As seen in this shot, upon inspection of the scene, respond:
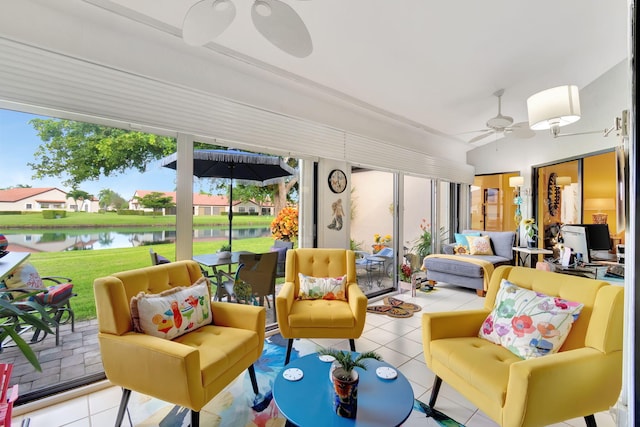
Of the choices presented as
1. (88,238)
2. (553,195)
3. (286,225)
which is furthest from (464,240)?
(88,238)

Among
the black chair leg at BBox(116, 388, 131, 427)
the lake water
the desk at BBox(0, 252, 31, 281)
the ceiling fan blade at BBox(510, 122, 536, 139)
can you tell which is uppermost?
the ceiling fan blade at BBox(510, 122, 536, 139)

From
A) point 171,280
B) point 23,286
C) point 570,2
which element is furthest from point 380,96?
point 23,286

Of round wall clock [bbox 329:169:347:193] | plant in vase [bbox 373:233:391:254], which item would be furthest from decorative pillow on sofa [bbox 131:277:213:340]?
plant in vase [bbox 373:233:391:254]

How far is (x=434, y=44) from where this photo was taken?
2.71 metres

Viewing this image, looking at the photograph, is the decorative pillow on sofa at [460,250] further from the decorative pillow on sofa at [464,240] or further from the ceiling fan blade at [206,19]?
the ceiling fan blade at [206,19]

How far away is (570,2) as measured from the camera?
237 cm

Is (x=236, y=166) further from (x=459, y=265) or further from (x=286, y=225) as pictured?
(x=459, y=265)

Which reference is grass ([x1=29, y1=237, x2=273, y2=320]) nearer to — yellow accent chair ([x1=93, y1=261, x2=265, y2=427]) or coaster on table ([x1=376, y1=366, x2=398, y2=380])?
yellow accent chair ([x1=93, y1=261, x2=265, y2=427])

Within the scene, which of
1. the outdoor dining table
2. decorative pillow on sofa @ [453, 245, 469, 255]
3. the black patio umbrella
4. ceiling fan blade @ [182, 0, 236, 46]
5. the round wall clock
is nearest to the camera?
ceiling fan blade @ [182, 0, 236, 46]

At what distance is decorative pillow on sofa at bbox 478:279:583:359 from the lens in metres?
1.59

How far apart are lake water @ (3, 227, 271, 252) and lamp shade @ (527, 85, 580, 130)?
10.6 ft

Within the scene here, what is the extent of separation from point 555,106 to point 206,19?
2771mm

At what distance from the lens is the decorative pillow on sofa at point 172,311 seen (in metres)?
1.75

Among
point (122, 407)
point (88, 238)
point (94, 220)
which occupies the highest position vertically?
point (94, 220)
